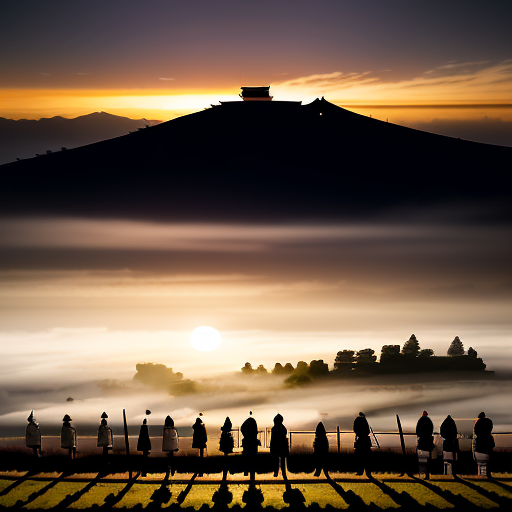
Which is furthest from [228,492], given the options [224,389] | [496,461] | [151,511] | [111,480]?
[224,389]

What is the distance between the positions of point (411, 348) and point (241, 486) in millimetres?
143848

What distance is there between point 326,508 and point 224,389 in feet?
513

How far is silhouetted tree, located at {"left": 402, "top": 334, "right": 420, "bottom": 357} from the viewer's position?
169637 mm

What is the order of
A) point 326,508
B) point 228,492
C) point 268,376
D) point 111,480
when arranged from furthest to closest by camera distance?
point 268,376
point 111,480
point 228,492
point 326,508

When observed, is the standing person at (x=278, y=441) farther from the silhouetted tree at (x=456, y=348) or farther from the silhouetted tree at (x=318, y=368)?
the silhouetted tree at (x=456, y=348)

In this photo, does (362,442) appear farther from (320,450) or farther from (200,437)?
(200,437)

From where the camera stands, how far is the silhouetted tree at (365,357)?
534ft

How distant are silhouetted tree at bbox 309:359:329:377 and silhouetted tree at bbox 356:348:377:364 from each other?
26.3 ft

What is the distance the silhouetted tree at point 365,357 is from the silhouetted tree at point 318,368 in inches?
316

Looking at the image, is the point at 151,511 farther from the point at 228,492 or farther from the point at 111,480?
Answer: the point at 111,480

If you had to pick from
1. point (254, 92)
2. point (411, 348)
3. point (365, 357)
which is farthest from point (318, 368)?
point (254, 92)

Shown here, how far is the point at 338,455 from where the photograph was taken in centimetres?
3856

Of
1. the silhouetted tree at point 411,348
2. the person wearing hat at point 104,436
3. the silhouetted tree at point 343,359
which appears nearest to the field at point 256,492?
the person wearing hat at point 104,436

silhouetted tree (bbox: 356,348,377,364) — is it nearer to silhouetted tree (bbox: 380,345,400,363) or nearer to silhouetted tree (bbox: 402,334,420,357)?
silhouetted tree (bbox: 380,345,400,363)
